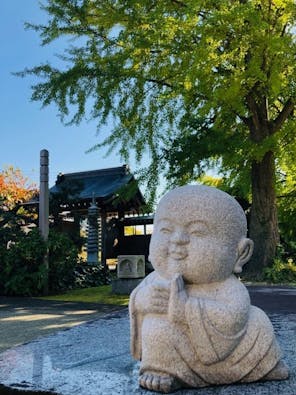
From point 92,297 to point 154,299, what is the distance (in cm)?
698

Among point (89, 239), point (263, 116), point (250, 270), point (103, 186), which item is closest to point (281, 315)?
point (250, 270)

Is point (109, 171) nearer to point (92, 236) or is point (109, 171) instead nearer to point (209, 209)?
point (92, 236)

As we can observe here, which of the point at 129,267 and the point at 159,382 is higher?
the point at 129,267

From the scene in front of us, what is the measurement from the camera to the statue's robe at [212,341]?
103 inches

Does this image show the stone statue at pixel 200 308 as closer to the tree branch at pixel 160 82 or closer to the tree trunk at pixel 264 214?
the tree trunk at pixel 264 214

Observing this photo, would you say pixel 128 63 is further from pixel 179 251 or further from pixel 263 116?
pixel 179 251

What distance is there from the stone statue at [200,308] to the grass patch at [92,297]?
5.57 m

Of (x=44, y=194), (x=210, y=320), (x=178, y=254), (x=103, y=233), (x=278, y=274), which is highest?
(x=44, y=194)

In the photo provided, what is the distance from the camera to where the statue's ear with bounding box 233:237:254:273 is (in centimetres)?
290

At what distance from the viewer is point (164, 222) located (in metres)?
2.89

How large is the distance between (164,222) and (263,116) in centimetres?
992

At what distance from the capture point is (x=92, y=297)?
949 centimetres

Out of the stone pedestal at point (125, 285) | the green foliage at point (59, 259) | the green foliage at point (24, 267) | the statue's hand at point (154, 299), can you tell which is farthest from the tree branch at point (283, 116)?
the statue's hand at point (154, 299)

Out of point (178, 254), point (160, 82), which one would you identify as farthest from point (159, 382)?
point (160, 82)
